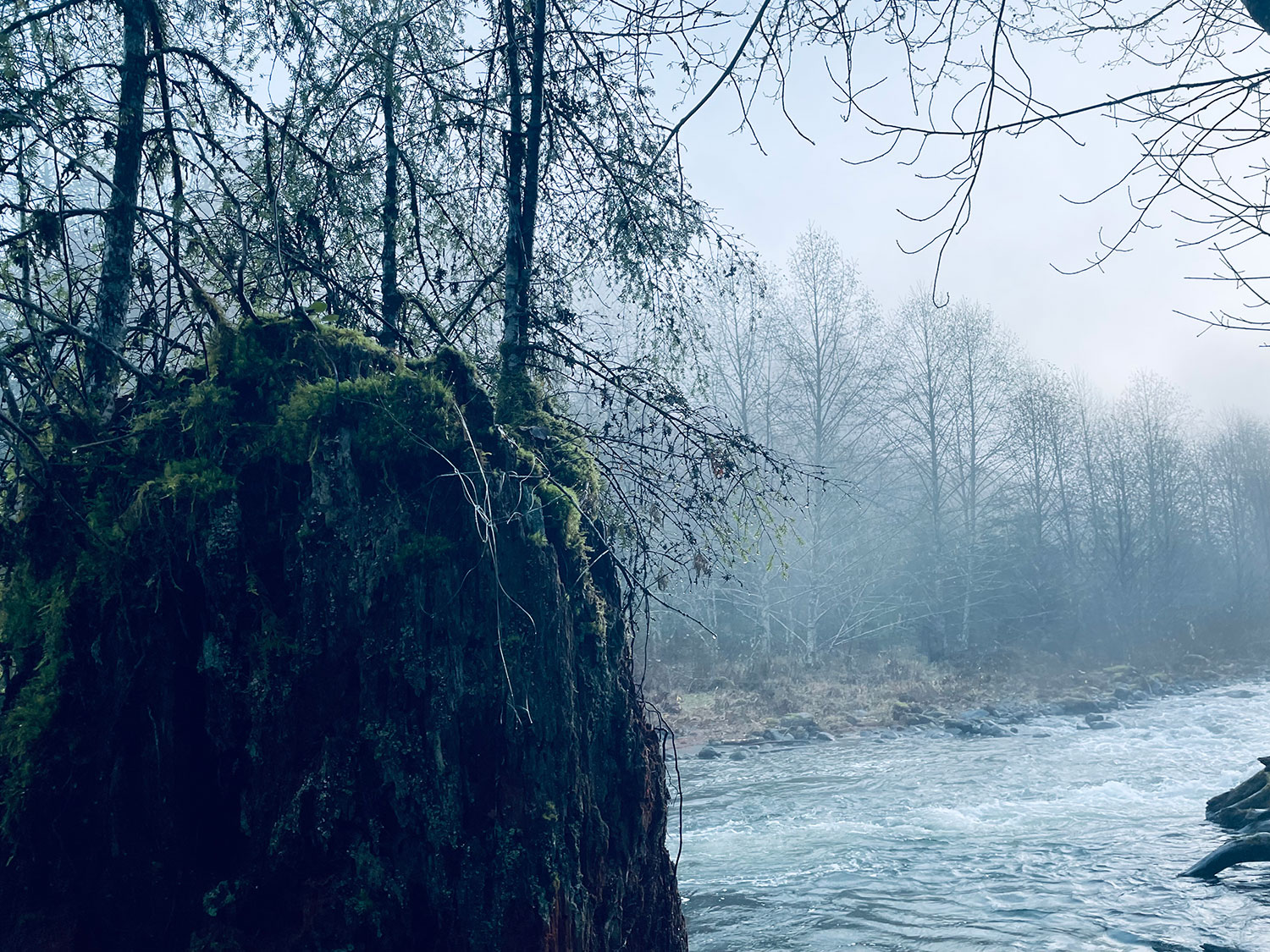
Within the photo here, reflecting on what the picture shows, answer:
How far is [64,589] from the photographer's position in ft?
11.0

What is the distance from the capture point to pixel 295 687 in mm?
3258

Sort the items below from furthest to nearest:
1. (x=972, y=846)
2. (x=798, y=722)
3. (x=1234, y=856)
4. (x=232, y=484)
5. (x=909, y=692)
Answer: (x=909, y=692) → (x=798, y=722) → (x=972, y=846) → (x=1234, y=856) → (x=232, y=484)

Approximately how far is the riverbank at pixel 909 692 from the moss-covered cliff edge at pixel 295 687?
13898mm

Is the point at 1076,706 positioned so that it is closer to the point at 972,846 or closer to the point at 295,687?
→ the point at 972,846

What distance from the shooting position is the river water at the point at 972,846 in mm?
7648

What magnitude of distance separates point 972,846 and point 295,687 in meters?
9.92

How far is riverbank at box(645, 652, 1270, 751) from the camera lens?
20.1 meters

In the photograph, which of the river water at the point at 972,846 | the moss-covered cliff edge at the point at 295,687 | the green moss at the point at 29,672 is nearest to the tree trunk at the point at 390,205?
the moss-covered cliff edge at the point at 295,687

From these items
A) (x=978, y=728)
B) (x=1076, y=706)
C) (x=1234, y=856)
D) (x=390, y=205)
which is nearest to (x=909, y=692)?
(x=1076, y=706)

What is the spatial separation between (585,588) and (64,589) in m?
2.20

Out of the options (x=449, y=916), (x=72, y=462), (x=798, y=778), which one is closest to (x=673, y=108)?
(x=72, y=462)

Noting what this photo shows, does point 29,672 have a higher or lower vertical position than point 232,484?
lower

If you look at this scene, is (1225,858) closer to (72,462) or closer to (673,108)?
(673,108)

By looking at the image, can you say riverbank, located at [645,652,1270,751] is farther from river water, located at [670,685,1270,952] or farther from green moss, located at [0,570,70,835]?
green moss, located at [0,570,70,835]
